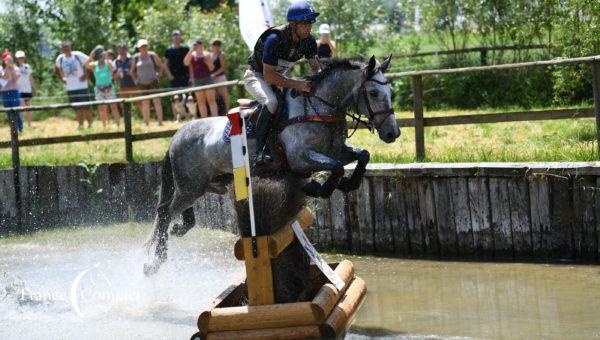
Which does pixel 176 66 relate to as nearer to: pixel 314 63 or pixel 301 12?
pixel 314 63

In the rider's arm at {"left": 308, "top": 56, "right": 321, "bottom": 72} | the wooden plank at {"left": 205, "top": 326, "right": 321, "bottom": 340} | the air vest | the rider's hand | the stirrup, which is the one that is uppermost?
the air vest

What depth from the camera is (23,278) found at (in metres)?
12.4

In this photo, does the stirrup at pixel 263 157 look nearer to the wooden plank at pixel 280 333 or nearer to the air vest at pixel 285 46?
the air vest at pixel 285 46

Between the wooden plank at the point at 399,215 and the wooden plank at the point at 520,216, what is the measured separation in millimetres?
1344

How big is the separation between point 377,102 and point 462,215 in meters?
2.83

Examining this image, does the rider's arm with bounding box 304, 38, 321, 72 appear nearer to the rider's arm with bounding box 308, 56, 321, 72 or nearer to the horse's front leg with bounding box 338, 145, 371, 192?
the rider's arm with bounding box 308, 56, 321, 72

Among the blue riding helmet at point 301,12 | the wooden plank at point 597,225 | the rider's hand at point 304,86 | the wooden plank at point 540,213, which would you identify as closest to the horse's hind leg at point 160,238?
the rider's hand at point 304,86

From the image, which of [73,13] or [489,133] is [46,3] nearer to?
[73,13]

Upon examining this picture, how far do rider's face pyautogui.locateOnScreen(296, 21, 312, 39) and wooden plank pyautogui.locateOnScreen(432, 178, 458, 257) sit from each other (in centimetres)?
297

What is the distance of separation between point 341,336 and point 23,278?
17.3 feet

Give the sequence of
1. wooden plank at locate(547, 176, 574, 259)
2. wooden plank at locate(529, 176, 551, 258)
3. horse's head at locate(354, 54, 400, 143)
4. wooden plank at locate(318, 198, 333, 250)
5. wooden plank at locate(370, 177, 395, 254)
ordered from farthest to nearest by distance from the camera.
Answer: wooden plank at locate(318, 198, 333, 250) → wooden plank at locate(370, 177, 395, 254) → wooden plank at locate(529, 176, 551, 258) → wooden plank at locate(547, 176, 574, 259) → horse's head at locate(354, 54, 400, 143)

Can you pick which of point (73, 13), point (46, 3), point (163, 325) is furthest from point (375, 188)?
point (46, 3)

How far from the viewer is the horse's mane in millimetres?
10133

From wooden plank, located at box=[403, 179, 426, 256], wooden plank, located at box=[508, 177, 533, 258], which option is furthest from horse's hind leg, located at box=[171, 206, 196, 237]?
wooden plank, located at box=[508, 177, 533, 258]
